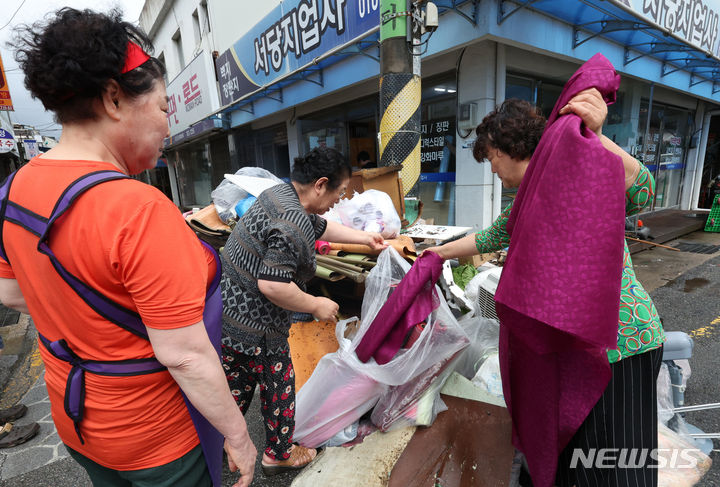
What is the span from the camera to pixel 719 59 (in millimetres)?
6199

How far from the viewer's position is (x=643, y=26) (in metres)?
4.60

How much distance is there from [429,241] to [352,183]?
2.74 feet

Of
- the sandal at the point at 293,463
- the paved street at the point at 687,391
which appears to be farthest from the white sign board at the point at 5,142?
the sandal at the point at 293,463

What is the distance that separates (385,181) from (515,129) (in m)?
1.59

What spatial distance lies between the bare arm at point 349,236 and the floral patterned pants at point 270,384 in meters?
→ 0.71

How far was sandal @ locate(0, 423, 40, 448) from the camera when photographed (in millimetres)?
2162

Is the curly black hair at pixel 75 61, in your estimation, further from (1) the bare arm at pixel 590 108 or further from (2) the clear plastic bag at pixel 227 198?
(2) the clear plastic bag at pixel 227 198

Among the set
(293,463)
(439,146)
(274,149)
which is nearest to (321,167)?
(293,463)

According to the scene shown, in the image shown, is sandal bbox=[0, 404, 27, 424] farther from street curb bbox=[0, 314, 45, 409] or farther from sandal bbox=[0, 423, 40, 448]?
street curb bbox=[0, 314, 45, 409]

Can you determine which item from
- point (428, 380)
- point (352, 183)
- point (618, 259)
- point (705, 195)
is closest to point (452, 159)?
point (352, 183)

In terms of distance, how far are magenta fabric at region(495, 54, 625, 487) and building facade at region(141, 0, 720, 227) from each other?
125 inches

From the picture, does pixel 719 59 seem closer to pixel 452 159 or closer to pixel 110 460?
pixel 452 159

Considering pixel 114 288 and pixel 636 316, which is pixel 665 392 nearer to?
pixel 636 316

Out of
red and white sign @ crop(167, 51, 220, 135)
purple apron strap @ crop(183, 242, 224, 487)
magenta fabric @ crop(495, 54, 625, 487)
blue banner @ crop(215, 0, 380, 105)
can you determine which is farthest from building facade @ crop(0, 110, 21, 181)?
magenta fabric @ crop(495, 54, 625, 487)
